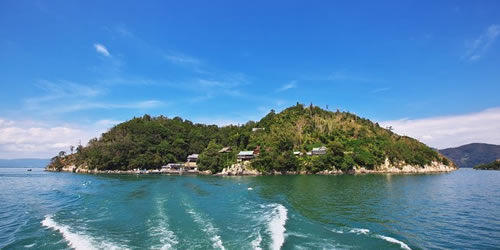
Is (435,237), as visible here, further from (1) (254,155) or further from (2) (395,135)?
(2) (395,135)

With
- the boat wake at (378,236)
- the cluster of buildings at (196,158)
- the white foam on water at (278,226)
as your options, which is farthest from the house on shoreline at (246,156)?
the boat wake at (378,236)

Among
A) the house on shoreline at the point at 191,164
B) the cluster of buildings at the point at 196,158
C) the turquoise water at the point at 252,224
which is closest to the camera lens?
the turquoise water at the point at 252,224

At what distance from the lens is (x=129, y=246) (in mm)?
13156

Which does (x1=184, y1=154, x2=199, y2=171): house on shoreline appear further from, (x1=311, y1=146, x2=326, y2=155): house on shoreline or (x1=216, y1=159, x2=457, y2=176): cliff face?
(x1=311, y1=146, x2=326, y2=155): house on shoreline

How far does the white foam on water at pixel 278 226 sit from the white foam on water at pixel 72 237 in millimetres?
9175

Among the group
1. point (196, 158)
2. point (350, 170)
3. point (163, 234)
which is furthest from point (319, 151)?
point (163, 234)

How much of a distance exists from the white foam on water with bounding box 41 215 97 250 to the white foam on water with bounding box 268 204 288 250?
30.1 ft

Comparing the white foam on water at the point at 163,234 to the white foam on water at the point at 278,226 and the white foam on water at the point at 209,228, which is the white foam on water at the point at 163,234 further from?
the white foam on water at the point at 278,226

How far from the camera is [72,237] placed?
1469cm

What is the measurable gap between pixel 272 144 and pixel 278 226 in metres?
68.9

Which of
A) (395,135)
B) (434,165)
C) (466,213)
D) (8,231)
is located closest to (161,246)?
(8,231)

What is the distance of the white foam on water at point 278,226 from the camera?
13789 mm

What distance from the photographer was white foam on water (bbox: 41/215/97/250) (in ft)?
43.9

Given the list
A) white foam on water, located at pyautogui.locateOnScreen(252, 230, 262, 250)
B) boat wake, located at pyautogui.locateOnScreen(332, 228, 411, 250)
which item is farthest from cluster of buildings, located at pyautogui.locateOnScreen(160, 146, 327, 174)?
white foam on water, located at pyautogui.locateOnScreen(252, 230, 262, 250)
